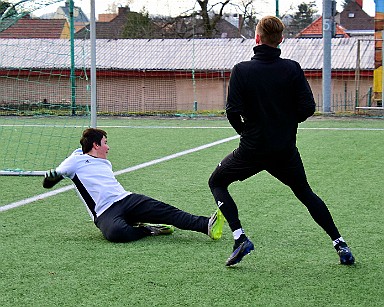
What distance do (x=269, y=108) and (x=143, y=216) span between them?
65.8 inches

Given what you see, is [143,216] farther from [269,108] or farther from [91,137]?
[269,108]

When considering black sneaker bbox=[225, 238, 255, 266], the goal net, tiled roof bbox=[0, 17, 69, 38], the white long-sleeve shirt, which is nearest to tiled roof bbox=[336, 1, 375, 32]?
the goal net

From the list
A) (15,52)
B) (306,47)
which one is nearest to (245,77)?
(15,52)

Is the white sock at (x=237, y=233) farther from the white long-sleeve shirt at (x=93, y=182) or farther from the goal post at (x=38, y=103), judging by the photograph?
the goal post at (x=38, y=103)

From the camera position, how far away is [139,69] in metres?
28.6

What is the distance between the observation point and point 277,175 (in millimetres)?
5820

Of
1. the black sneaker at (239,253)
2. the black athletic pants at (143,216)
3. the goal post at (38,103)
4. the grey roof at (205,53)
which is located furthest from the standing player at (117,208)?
the grey roof at (205,53)

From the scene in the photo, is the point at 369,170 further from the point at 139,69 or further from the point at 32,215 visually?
the point at 139,69

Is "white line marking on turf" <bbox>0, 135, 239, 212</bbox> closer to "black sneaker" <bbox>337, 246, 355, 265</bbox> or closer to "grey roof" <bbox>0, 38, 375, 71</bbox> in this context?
"black sneaker" <bbox>337, 246, 355, 265</bbox>

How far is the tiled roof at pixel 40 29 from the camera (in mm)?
22969

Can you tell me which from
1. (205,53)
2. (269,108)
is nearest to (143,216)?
(269,108)

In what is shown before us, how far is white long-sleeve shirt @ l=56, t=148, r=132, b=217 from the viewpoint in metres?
6.76

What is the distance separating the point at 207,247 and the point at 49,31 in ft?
65.5

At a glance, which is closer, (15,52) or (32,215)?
(32,215)
